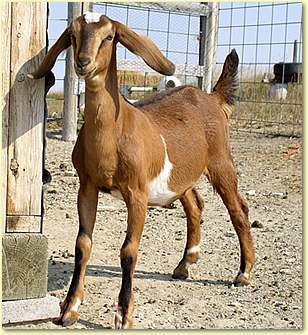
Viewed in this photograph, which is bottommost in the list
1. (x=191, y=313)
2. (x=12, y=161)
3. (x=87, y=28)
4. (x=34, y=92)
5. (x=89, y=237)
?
(x=191, y=313)

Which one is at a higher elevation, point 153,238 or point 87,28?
point 87,28

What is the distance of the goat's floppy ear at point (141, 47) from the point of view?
3662 mm

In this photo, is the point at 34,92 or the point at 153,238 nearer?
the point at 34,92

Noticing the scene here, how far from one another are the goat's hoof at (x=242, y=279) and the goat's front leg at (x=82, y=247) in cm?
123

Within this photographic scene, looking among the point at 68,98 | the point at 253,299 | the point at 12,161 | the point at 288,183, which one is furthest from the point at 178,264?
the point at 68,98

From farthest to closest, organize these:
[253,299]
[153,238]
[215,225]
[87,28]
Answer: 1. [215,225]
2. [153,238]
3. [253,299]
4. [87,28]

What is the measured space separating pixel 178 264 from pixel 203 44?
645 cm

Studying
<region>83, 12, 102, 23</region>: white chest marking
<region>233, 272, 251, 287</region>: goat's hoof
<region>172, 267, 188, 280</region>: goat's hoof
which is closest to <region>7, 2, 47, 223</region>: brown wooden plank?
<region>83, 12, 102, 23</region>: white chest marking

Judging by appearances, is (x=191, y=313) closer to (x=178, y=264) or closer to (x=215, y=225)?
(x=178, y=264)

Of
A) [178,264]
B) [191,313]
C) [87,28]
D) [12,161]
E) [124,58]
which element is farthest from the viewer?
[124,58]

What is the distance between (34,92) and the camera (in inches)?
152

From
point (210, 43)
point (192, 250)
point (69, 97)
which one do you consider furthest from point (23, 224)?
point (210, 43)

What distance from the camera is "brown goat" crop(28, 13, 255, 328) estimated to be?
3.57 meters

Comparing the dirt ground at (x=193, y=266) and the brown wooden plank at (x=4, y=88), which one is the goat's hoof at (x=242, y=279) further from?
the brown wooden plank at (x=4, y=88)
